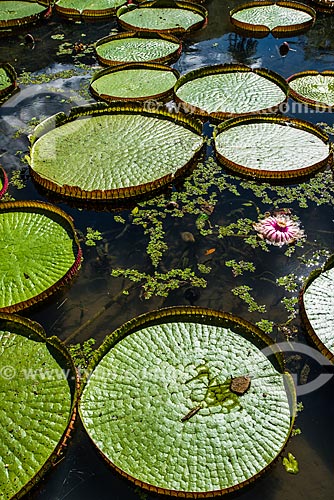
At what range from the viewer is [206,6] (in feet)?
26.1

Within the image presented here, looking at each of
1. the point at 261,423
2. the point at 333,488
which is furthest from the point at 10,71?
the point at 333,488

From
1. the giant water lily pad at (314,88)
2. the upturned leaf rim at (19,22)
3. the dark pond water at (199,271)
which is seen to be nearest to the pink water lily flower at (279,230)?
the dark pond water at (199,271)

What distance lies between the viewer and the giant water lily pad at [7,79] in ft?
18.3

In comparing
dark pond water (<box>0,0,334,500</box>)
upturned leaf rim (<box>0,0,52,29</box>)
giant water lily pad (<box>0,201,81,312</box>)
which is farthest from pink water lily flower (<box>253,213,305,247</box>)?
upturned leaf rim (<box>0,0,52,29</box>)

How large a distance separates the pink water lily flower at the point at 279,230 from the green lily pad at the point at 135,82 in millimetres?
2256

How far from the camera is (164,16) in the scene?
285 inches

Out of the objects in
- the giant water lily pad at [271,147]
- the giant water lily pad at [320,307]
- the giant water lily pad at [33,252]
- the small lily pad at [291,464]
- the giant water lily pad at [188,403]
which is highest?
the giant water lily pad at [271,147]

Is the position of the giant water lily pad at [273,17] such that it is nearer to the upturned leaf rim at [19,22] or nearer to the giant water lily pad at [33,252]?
the upturned leaf rim at [19,22]

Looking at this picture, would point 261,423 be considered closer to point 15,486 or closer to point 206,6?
point 15,486

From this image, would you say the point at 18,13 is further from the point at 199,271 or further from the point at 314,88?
the point at 199,271

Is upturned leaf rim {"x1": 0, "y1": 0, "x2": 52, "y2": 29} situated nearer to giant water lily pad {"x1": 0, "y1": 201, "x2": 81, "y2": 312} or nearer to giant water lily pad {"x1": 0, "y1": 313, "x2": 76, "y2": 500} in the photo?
giant water lily pad {"x1": 0, "y1": 201, "x2": 81, "y2": 312}

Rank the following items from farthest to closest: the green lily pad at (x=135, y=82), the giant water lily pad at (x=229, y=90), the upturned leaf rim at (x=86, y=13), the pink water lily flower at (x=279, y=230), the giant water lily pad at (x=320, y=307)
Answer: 1. the upturned leaf rim at (x=86, y=13)
2. the green lily pad at (x=135, y=82)
3. the giant water lily pad at (x=229, y=90)
4. the pink water lily flower at (x=279, y=230)
5. the giant water lily pad at (x=320, y=307)

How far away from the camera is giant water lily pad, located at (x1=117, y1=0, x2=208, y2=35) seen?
6906 millimetres

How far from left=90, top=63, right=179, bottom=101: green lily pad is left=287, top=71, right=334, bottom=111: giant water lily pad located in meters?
1.40
